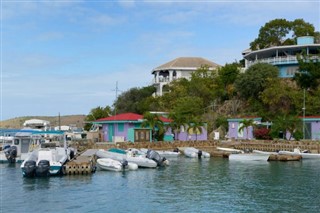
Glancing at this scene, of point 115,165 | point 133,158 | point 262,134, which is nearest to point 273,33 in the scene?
point 262,134

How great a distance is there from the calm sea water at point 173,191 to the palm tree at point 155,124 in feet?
65.9

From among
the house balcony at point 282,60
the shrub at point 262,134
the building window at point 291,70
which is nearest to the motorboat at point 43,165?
the shrub at point 262,134

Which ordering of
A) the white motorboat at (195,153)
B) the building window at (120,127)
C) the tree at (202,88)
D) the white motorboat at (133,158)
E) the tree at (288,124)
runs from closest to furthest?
the white motorboat at (133,158)
the white motorboat at (195,153)
the tree at (288,124)
the building window at (120,127)
the tree at (202,88)

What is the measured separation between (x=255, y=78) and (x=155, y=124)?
18.6 metres

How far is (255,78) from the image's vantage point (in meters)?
70.6

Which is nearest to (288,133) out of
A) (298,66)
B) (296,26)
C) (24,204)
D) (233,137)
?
(233,137)

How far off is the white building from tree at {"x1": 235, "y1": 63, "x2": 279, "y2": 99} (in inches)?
838

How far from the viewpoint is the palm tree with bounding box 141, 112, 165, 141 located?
6169 cm

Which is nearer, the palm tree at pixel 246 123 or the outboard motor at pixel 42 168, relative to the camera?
the outboard motor at pixel 42 168

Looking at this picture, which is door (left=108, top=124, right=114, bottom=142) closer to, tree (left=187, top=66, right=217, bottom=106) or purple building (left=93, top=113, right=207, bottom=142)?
purple building (left=93, top=113, right=207, bottom=142)

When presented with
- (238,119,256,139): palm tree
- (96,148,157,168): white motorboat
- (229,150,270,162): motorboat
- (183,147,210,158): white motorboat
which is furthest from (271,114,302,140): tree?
(96,148,157,168): white motorboat

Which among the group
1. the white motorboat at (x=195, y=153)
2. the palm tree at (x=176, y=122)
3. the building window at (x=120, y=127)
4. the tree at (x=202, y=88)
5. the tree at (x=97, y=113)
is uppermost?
the tree at (x=202, y=88)

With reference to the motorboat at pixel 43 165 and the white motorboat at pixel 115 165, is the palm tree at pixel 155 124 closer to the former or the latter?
the white motorboat at pixel 115 165

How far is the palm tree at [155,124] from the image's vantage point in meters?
61.7
